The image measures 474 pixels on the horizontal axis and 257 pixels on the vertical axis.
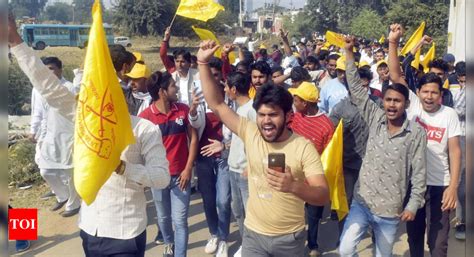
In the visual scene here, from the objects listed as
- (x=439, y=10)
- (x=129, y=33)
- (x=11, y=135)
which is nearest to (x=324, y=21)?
(x=129, y=33)

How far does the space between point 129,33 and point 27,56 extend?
45.8 metres

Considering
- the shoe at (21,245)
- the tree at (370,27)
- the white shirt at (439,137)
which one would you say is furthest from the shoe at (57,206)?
the tree at (370,27)

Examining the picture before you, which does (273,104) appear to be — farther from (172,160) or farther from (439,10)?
(439,10)

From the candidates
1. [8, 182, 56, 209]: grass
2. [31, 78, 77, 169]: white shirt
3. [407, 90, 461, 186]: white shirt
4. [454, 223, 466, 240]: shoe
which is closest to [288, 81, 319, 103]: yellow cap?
[407, 90, 461, 186]: white shirt

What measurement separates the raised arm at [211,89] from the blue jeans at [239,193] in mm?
1116

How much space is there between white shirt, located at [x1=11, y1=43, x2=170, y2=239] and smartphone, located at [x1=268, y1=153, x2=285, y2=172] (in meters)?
0.66

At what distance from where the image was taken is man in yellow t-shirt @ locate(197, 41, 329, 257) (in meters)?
2.87

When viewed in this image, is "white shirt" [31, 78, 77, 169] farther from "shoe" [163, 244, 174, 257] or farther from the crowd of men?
"shoe" [163, 244, 174, 257]

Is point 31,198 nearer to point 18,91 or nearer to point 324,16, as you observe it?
point 18,91

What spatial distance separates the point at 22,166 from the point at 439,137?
5967 mm

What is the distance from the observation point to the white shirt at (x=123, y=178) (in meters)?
2.74

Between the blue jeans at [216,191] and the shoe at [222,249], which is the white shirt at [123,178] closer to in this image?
the blue jeans at [216,191]

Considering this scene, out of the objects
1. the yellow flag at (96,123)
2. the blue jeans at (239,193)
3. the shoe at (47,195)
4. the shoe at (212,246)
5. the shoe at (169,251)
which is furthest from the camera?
the shoe at (47,195)

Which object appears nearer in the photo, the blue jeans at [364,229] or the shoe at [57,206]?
the blue jeans at [364,229]
